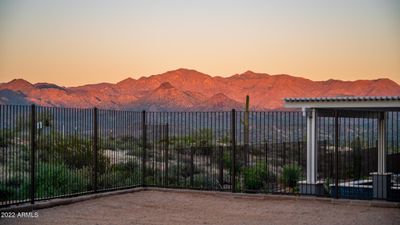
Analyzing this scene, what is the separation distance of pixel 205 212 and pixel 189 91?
168 ft

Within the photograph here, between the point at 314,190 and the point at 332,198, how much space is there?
0.90m

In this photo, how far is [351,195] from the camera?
21.0 metres

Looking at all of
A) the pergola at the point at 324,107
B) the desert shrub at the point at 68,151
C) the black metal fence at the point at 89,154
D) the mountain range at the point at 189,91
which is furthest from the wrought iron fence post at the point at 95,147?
the mountain range at the point at 189,91

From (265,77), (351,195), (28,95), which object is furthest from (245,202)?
(265,77)

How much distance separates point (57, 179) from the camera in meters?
19.2

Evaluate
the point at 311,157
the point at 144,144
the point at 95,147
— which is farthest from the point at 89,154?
the point at 311,157

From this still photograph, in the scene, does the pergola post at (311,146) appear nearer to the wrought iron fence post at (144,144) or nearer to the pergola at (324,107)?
the pergola at (324,107)

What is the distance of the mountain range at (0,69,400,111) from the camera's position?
190 feet

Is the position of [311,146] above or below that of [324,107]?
below

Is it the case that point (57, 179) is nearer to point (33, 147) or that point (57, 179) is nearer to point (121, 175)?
point (33, 147)

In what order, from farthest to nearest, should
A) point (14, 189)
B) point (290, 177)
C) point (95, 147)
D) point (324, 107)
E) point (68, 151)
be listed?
1. point (290, 177)
2. point (324, 107)
3. point (95, 147)
4. point (68, 151)
5. point (14, 189)

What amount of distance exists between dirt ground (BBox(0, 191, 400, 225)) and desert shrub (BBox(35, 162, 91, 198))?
82 centimetres

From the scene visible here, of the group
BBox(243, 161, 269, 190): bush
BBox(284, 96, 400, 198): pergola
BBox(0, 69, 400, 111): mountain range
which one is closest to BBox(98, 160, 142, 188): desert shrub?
BBox(243, 161, 269, 190): bush

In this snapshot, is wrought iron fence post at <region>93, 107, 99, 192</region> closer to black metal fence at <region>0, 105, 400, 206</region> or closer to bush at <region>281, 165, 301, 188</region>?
black metal fence at <region>0, 105, 400, 206</region>
